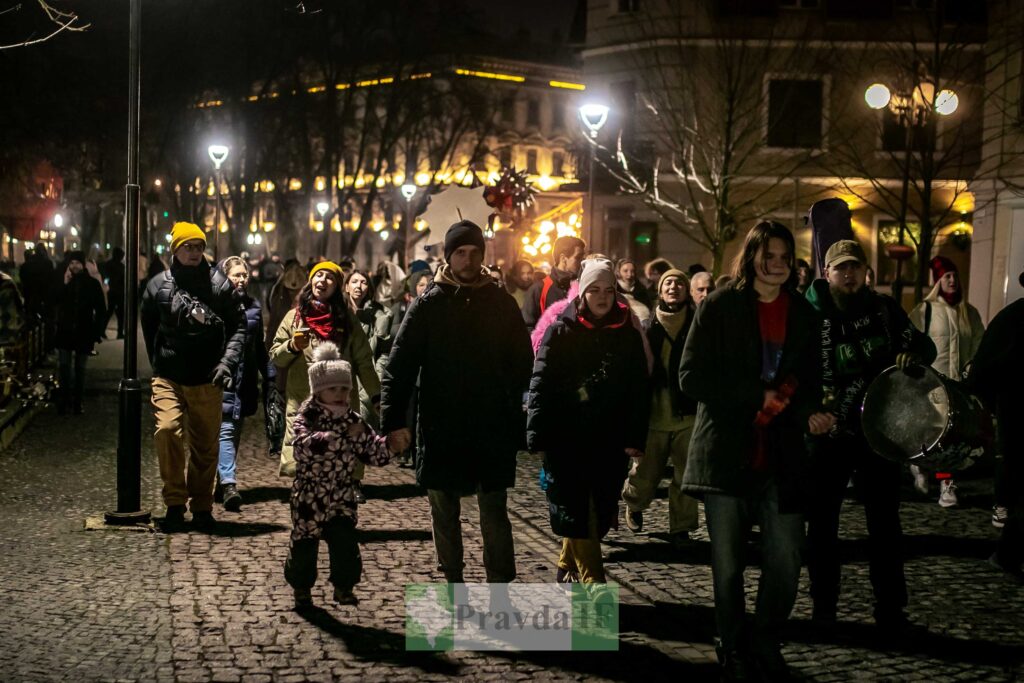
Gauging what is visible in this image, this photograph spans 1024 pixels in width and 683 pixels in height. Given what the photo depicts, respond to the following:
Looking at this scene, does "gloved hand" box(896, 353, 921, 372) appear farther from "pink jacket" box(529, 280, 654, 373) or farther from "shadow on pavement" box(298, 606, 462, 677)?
"shadow on pavement" box(298, 606, 462, 677)

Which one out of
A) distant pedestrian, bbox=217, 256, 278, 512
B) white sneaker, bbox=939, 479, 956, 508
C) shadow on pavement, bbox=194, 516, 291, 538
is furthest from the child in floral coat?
white sneaker, bbox=939, 479, 956, 508

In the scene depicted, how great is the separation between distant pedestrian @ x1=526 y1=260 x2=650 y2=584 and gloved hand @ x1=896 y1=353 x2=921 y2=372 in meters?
1.28

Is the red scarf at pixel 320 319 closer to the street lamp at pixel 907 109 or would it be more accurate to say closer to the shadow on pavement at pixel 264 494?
the shadow on pavement at pixel 264 494

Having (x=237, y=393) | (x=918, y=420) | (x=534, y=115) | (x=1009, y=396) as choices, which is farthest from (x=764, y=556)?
(x=534, y=115)

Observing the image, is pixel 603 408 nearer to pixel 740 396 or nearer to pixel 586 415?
pixel 586 415

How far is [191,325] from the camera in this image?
9219 mm

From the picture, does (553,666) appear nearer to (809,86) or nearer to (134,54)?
(134,54)

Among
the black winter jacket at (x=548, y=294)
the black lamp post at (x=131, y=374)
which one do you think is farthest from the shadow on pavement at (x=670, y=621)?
the black lamp post at (x=131, y=374)

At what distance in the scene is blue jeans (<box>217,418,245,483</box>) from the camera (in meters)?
10.2

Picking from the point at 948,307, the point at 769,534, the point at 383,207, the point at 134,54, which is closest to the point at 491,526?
the point at 769,534

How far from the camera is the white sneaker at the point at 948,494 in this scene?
10.8 m

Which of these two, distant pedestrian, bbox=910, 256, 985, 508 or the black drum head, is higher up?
distant pedestrian, bbox=910, 256, 985, 508

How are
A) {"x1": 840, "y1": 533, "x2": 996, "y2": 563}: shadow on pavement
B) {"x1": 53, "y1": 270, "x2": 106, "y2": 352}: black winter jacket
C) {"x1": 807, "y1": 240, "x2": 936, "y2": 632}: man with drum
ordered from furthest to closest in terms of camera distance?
{"x1": 53, "y1": 270, "x2": 106, "y2": 352}: black winter jacket
{"x1": 840, "y1": 533, "x2": 996, "y2": 563}: shadow on pavement
{"x1": 807, "y1": 240, "x2": 936, "y2": 632}: man with drum

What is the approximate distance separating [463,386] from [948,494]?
5.71 meters
